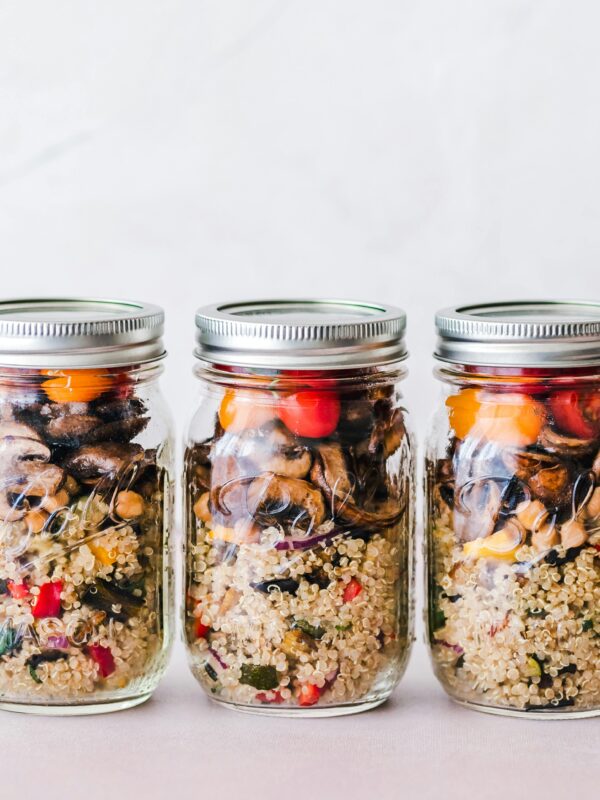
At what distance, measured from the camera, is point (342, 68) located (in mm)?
1427

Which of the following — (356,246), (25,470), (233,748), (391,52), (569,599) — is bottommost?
(233,748)

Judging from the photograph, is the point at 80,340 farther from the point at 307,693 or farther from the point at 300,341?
the point at 307,693

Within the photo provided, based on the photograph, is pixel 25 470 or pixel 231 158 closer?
pixel 25 470

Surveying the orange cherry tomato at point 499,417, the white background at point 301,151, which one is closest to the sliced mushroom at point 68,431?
the orange cherry tomato at point 499,417

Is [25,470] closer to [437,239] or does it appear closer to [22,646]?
[22,646]

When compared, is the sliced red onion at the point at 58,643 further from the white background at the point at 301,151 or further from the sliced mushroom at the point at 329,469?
the white background at the point at 301,151

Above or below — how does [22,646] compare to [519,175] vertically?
below

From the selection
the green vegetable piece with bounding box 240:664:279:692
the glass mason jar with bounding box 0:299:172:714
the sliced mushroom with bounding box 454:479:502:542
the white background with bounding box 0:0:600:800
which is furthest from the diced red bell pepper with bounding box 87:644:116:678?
the white background with bounding box 0:0:600:800

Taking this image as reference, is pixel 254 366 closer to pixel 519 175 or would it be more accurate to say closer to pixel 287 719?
pixel 287 719

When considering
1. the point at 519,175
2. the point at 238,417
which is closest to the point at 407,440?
the point at 238,417

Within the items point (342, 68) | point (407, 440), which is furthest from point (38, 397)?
point (342, 68)

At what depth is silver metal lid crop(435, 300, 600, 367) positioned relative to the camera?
3.35ft

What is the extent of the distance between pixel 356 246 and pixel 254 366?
479 mm

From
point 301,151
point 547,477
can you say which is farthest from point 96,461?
point 301,151
